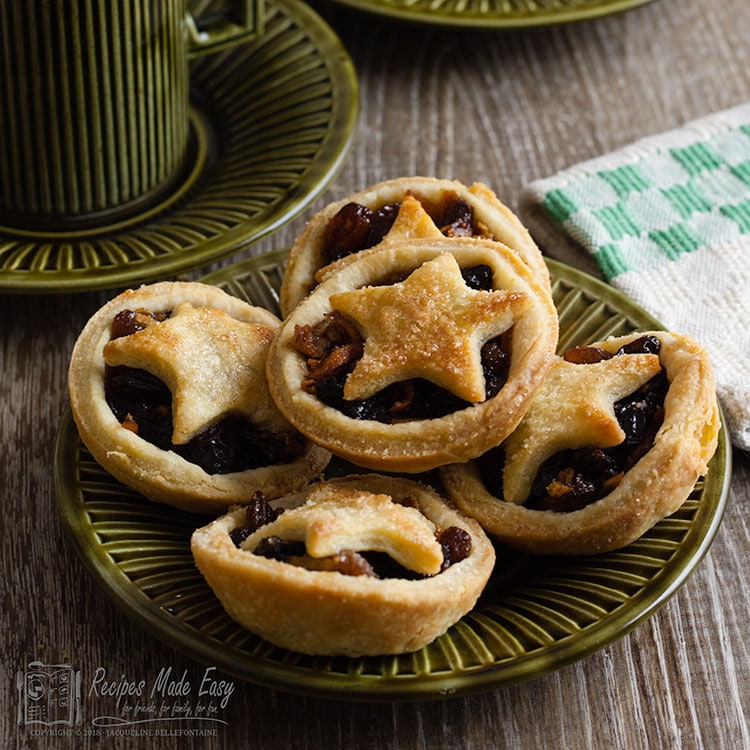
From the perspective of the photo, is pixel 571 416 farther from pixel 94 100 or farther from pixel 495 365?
pixel 94 100

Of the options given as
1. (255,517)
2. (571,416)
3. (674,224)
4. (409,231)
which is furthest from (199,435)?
(674,224)

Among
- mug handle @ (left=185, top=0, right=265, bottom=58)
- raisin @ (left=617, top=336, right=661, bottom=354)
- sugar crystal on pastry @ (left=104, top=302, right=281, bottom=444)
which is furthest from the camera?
mug handle @ (left=185, top=0, right=265, bottom=58)

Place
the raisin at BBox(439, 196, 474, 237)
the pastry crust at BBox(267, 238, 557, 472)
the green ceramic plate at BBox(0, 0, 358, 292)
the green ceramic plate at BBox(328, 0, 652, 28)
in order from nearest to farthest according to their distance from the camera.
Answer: the pastry crust at BBox(267, 238, 557, 472)
the raisin at BBox(439, 196, 474, 237)
the green ceramic plate at BBox(0, 0, 358, 292)
the green ceramic plate at BBox(328, 0, 652, 28)

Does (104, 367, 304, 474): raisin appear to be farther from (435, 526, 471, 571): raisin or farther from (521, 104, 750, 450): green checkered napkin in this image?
(521, 104, 750, 450): green checkered napkin

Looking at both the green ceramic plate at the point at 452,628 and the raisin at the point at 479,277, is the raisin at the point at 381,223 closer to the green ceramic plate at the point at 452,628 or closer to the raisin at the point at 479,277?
the raisin at the point at 479,277

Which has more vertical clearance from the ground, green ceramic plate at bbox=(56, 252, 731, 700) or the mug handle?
the mug handle

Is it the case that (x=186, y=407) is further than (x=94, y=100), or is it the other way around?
(x=94, y=100)

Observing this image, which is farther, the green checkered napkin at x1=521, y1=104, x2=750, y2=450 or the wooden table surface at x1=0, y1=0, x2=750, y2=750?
the green checkered napkin at x1=521, y1=104, x2=750, y2=450

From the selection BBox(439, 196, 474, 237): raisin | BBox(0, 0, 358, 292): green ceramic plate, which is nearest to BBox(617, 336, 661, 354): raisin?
BBox(439, 196, 474, 237): raisin
